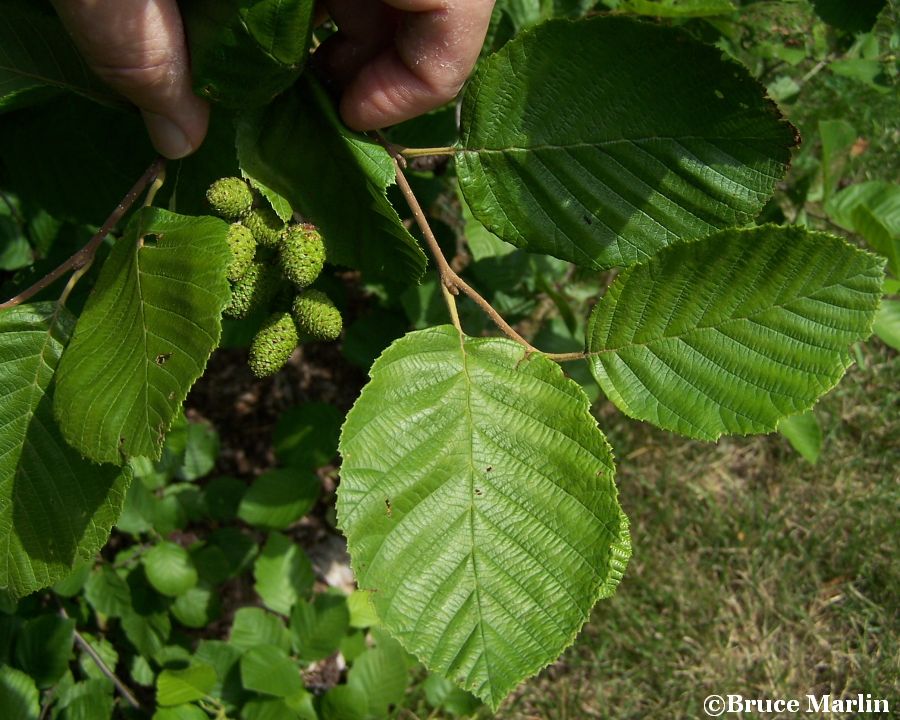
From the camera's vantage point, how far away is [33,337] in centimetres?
156

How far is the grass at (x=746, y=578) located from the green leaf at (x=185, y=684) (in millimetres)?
1115

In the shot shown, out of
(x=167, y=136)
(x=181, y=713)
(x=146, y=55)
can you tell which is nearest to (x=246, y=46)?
(x=146, y=55)

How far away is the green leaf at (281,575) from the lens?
276 cm

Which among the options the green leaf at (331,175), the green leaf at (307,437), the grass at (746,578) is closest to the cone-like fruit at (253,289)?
the green leaf at (331,175)

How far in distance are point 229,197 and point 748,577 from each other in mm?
3155

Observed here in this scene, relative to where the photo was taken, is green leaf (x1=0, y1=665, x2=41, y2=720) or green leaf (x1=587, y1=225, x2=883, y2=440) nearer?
green leaf (x1=587, y1=225, x2=883, y2=440)

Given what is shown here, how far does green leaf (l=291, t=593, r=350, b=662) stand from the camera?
2.67 meters

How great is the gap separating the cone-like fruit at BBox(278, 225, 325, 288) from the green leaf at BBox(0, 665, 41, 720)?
5.25 feet

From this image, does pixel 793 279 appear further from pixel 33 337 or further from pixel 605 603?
pixel 605 603

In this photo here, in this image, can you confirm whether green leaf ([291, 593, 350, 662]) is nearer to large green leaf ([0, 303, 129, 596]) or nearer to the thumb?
large green leaf ([0, 303, 129, 596])

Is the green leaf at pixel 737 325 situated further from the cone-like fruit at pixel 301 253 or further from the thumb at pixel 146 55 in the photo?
the thumb at pixel 146 55

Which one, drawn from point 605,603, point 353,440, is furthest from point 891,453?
point 353,440

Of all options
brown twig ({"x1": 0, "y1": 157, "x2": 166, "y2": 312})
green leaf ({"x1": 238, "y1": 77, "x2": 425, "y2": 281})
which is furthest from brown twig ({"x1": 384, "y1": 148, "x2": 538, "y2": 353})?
brown twig ({"x1": 0, "y1": 157, "x2": 166, "y2": 312})

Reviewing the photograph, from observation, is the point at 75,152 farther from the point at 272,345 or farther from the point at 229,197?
the point at 272,345
